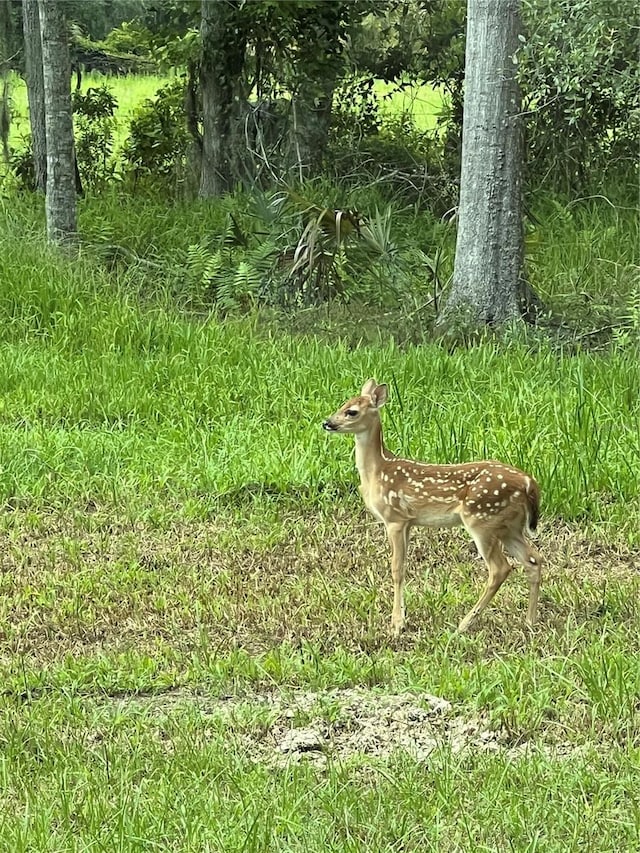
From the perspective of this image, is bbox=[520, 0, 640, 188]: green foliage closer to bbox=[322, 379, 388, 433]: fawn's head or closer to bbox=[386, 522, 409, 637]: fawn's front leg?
bbox=[322, 379, 388, 433]: fawn's head

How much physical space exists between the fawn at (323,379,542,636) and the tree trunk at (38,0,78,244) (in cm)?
729

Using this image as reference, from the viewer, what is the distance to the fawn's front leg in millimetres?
5367

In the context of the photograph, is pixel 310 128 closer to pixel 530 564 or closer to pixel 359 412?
pixel 359 412

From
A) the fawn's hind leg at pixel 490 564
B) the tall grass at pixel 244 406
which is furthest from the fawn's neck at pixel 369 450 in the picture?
the tall grass at pixel 244 406

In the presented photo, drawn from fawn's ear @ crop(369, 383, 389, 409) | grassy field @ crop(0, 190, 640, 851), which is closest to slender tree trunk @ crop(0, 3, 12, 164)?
grassy field @ crop(0, 190, 640, 851)

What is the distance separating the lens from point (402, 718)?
4.61 metres

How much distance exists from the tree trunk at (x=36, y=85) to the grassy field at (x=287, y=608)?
609 centimetres

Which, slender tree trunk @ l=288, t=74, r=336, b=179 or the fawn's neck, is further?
slender tree trunk @ l=288, t=74, r=336, b=179

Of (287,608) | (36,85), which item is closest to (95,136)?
(36,85)

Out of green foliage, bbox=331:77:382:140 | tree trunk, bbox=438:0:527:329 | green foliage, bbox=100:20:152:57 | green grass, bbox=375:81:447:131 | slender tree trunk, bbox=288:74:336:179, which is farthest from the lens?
green grass, bbox=375:81:447:131

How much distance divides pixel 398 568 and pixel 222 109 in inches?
445

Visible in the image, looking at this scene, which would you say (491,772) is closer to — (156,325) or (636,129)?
(156,325)

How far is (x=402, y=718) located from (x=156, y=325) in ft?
18.9

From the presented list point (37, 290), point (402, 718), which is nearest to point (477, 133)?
point (37, 290)
